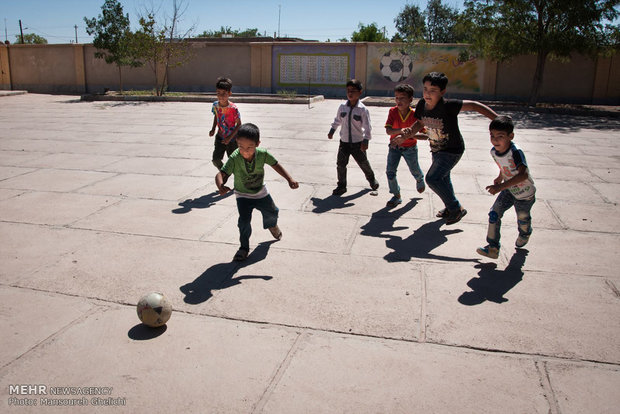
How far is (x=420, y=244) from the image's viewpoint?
16.4 feet

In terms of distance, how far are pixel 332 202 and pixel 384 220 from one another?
90 cm

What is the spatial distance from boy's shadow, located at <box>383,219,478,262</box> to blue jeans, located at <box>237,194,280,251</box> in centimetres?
114

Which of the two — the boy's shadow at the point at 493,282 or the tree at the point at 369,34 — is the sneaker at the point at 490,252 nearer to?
the boy's shadow at the point at 493,282

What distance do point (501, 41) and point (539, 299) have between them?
61.3 ft

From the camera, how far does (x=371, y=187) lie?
22.8ft

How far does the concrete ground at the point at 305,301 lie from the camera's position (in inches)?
108

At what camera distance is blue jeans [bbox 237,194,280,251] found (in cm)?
460

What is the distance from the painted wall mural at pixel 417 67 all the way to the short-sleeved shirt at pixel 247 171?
74.3 feet

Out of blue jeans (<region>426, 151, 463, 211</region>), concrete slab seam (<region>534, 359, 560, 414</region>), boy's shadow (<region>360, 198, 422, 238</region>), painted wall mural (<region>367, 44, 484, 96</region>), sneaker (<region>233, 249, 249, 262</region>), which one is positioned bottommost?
concrete slab seam (<region>534, 359, 560, 414</region>)

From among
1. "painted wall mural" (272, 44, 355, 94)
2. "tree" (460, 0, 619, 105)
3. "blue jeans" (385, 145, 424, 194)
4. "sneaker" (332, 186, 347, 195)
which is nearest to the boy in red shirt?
"blue jeans" (385, 145, 424, 194)

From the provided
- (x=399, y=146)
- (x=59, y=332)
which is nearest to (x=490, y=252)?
(x=399, y=146)

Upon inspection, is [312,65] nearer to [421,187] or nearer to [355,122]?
[355,122]

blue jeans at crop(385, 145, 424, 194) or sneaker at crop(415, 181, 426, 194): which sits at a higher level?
blue jeans at crop(385, 145, 424, 194)

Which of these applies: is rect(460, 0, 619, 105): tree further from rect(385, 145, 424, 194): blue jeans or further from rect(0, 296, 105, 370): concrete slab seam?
rect(0, 296, 105, 370): concrete slab seam
